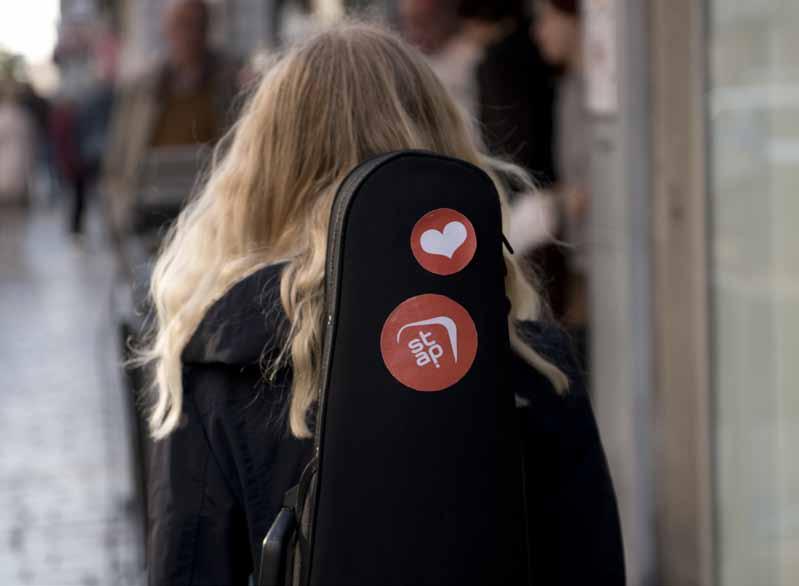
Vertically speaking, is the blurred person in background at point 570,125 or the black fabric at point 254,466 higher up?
the blurred person in background at point 570,125

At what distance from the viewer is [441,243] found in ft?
6.62

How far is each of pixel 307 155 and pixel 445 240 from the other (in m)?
0.43

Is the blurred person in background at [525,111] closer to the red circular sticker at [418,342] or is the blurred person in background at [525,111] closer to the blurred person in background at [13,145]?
the red circular sticker at [418,342]

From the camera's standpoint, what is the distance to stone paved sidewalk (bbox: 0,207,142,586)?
5.58 metres

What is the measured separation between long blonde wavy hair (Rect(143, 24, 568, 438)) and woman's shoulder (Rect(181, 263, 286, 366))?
0.08 feet

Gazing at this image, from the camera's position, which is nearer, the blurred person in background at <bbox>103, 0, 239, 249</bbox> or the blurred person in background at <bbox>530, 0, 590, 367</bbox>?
the blurred person in background at <bbox>530, 0, 590, 367</bbox>

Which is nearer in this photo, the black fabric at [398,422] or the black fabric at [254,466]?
the black fabric at [398,422]

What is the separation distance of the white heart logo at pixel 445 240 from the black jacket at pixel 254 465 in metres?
0.30

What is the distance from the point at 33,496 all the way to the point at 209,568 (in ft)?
14.5

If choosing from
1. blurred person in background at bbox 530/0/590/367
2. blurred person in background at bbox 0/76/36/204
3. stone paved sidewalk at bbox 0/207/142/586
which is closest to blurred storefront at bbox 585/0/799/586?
blurred person in background at bbox 530/0/590/367

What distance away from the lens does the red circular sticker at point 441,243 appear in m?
2.01

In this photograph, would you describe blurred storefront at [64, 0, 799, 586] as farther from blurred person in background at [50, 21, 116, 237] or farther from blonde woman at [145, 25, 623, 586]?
blurred person in background at [50, 21, 116, 237]

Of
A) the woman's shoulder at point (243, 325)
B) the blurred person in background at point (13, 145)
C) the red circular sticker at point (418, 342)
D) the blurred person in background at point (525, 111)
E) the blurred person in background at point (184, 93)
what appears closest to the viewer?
the red circular sticker at point (418, 342)

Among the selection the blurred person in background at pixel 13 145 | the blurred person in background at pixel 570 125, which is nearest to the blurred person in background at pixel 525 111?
the blurred person in background at pixel 570 125
